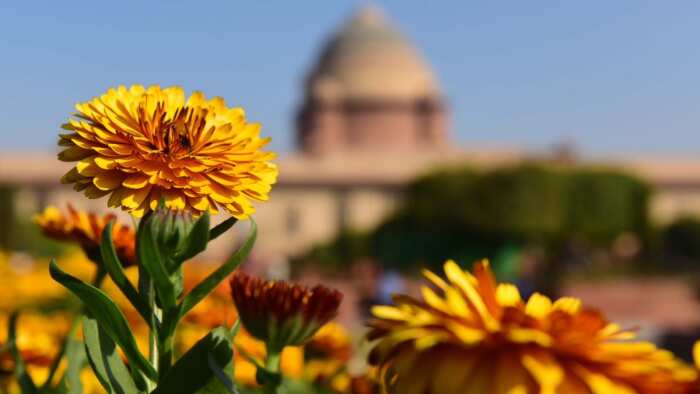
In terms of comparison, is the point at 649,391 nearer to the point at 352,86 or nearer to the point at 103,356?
the point at 103,356

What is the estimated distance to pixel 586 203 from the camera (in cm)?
1712

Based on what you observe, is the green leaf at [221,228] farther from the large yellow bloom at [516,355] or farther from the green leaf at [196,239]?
the large yellow bloom at [516,355]

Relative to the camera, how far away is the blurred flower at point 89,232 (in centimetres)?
140

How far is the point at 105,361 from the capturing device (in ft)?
3.65

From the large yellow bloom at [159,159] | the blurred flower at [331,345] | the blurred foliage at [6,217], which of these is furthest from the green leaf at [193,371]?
the blurred foliage at [6,217]

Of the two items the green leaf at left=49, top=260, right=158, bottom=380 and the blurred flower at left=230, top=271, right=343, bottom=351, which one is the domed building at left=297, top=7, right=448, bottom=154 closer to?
the blurred flower at left=230, top=271, right=343, bottom=351

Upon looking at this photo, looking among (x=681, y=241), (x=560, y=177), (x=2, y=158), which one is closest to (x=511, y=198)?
(x=560, y=177)

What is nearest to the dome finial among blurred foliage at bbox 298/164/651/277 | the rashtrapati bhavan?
the rashtrapati bhavan

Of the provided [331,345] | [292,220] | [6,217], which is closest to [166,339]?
[331,345]

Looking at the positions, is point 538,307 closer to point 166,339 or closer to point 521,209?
point 166,339

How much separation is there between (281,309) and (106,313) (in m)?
0.24

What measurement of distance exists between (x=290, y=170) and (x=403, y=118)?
24.3 feet

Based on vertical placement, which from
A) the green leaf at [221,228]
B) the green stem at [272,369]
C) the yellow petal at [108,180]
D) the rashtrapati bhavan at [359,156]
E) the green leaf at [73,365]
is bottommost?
the rashtrapati bhavan at [359,156]

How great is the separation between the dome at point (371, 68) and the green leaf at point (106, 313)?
3380 centimetres
